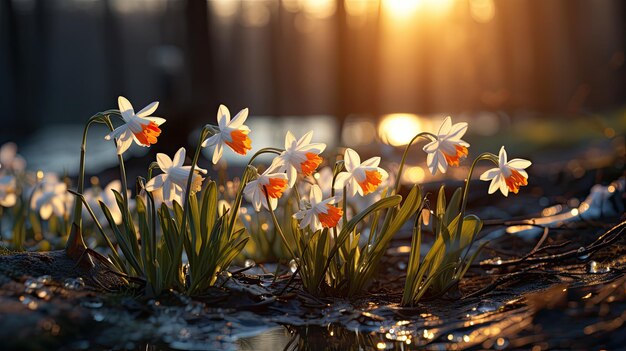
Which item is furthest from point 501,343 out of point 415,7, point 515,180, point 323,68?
point 323,68

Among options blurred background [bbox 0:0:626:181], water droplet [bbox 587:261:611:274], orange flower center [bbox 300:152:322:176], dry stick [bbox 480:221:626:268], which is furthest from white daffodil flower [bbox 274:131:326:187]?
blurred background [bbox 0:0:626:181]

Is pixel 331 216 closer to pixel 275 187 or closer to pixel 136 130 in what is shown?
pixel 275 187

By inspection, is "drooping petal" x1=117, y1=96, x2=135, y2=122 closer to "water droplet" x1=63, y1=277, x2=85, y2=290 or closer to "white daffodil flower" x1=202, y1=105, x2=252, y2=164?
"white daffodil flower" x1=202, y1=105, x2=252, y2=164

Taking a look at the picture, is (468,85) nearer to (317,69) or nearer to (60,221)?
(317,69)

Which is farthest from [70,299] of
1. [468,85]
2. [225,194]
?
[468,85]

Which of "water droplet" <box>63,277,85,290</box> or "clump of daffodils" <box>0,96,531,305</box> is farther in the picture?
"water droplet" <box>63,277,85,290</box>

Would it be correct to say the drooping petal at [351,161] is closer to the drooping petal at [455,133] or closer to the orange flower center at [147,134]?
the drooping petal at [455,133]

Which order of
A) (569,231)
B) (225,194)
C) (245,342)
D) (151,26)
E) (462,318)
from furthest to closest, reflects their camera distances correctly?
(151,26)
(225,194)
(569,231)
(462,318)
(245,342)
